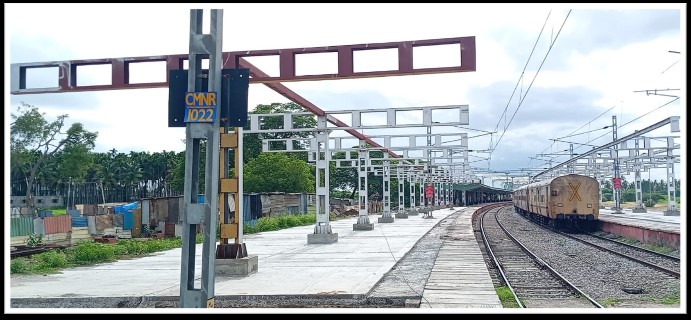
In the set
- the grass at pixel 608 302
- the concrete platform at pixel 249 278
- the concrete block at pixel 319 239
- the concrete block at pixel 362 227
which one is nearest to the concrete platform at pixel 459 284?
the concrete platform at pixel 249 278

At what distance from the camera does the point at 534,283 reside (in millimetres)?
13234

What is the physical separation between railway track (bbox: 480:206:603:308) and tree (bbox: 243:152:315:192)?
29.3m

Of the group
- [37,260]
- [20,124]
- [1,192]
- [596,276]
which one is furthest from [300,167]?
[1,192]

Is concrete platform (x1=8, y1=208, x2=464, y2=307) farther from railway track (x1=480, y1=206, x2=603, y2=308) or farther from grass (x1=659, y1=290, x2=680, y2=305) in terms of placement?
grass (x1=659, y1=290, x2=680, y2=305)

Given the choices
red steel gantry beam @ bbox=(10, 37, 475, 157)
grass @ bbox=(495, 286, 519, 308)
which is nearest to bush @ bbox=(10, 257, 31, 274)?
red steel gantry beam @ bbox=(10, 37, 475, 157)

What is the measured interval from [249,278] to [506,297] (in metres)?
5.09

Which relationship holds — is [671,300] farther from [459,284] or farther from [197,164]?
[197,164]

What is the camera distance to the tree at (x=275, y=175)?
4825 cm

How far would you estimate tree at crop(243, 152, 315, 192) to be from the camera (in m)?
48.2

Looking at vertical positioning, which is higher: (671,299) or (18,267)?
(18,267)

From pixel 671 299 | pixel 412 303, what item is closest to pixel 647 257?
pixel 671 299

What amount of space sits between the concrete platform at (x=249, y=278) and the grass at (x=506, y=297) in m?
2.25
